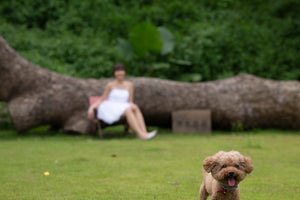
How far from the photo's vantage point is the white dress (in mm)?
8055

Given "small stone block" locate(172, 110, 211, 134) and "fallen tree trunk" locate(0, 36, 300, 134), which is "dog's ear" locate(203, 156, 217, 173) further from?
"small stone block" locate(172, 110, 211, 134)

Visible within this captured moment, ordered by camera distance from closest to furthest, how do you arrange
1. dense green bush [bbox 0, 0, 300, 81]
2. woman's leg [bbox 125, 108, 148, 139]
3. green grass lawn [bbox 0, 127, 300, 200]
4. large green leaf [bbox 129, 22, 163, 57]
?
green grass lawn [bbox 0, 127, 300, 200]
woman's leg [bbox 125, 108, 148, 139]
large green leaf [bbox 129, 22, 163, 57]
dense green bush [bbox 0, 0, 300, 81]

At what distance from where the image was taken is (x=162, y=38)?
11852 mm

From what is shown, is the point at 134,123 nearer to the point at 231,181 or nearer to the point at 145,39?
the point at 145,39

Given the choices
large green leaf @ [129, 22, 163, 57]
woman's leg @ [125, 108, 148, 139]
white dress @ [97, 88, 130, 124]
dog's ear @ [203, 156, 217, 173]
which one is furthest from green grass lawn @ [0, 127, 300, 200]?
large green leaf @ [129, 22, 163, 57]

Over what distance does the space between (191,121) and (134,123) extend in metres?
1.59

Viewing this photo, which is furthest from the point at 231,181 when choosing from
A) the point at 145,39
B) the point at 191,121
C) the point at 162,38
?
the point at 162,38

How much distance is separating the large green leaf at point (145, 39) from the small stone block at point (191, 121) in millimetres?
3000

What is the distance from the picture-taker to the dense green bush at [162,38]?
467 inches

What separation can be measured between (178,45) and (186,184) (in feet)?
28.6

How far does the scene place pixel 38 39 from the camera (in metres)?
12.6

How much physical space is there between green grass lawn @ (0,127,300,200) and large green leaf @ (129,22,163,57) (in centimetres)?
384

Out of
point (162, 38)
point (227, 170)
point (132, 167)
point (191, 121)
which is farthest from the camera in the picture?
point (162, 38)

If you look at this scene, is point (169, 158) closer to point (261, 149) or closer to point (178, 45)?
point (261, 149)
